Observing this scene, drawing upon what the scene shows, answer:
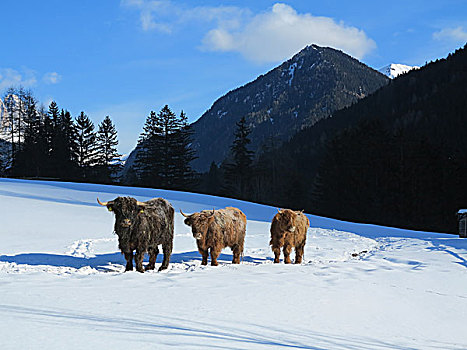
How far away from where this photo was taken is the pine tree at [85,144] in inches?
1876

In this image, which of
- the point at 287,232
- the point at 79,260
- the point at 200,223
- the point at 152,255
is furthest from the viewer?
the point at 79,260

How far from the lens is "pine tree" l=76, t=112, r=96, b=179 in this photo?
47.7 m

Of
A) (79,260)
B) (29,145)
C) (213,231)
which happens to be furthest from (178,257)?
(29,145)

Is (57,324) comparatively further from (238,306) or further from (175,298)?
(238,306)

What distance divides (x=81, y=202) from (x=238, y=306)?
17329mm

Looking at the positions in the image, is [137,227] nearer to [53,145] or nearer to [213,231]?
[213,231]

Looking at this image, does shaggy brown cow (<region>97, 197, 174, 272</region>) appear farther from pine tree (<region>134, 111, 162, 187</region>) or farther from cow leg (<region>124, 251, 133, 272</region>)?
pine tree (<region>134, 111, 162, 187</region>)

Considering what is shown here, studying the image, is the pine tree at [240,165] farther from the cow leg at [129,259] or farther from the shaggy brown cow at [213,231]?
the cow leg at [129,259]

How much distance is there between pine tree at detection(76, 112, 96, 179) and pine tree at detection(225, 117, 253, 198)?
1673 cm

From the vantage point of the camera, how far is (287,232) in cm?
995

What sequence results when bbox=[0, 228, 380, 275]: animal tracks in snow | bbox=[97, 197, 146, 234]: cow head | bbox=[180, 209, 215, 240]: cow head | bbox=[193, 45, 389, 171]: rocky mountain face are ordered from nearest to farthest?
bbox=[97, 197, 146, 234]: cow head < bbox=[0, 228, 380, 275]: animal tracks in snow < bbox=[180, 209, 215, 240]: cow head < bbox=[193, 45, 389, 171]: rocky mountain face

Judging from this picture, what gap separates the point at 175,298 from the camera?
18.5 ft

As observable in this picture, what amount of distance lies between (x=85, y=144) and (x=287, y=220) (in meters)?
43.1

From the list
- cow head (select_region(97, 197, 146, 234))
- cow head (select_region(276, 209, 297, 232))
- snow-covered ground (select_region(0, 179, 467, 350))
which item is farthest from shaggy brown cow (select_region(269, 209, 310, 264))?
cow head (select_region(97, 197, 146, 234))
